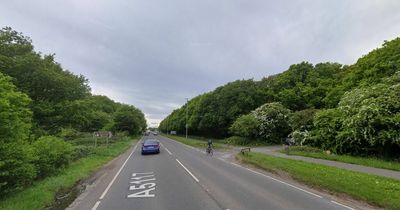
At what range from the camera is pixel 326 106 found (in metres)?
48.2

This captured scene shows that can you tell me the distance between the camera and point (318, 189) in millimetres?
13234

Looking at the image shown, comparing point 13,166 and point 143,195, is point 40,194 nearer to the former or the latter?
point 13,166

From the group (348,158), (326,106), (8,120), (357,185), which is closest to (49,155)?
(8,120)

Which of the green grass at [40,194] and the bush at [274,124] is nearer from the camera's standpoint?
the green grass at [40,194]

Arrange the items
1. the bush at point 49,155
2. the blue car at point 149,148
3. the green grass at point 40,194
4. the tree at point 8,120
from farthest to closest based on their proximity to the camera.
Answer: the blue car at point 149,148 → the bush at point 49,155 → the tree at point 8,120 → the green grass at point 40,194

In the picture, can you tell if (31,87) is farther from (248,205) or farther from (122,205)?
(248,205)

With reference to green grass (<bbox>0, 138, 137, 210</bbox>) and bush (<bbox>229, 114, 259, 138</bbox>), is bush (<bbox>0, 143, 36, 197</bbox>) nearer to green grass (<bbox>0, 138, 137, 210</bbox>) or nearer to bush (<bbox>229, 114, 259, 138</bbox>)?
green grass (<bbox>0, 138, 137, 210</bbox>)

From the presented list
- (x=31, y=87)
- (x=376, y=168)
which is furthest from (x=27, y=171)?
(x=31, y=87)

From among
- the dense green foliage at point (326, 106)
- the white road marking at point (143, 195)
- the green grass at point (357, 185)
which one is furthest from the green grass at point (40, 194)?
the dense green foliage at point (326, 106)

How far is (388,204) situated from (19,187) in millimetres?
12388

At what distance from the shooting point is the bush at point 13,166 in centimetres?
1151

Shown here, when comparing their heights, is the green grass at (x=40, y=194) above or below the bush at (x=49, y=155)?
below

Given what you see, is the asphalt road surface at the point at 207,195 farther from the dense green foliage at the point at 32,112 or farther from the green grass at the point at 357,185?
the dense green foliage at the point at 32,112

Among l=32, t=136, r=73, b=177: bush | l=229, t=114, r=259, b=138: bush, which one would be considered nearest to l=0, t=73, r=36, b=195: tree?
l=32, t=136, r=73, b=177: bush
